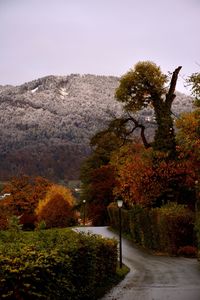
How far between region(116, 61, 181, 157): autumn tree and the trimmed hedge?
20.0 feet

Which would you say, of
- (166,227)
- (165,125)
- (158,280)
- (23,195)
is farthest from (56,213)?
(158,280)

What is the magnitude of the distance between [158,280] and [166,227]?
13292 millimetres

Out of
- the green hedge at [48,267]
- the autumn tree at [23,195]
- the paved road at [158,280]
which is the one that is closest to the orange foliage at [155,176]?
the paved road at [158,280]

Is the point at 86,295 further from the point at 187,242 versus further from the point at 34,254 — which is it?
the point at 187,242

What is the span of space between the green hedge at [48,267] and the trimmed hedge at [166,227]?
62.5 ft

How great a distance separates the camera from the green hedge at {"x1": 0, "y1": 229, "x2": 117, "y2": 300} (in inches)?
382

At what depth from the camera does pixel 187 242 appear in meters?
35.9

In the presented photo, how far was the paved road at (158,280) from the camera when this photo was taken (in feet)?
57.1

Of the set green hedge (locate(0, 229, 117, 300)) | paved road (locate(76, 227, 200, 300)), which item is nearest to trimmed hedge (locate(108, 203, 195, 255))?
paved road (locate(76, 227, 200, 300))

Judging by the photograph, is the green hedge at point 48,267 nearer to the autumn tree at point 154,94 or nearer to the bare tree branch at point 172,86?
the autumn tree at point 154,94

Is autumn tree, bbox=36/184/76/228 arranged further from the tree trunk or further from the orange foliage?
the tree trunk

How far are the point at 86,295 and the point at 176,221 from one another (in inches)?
803

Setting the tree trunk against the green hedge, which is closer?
the green hedge

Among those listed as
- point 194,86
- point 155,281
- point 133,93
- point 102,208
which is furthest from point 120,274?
point 102,208
